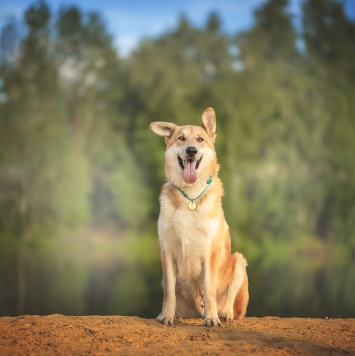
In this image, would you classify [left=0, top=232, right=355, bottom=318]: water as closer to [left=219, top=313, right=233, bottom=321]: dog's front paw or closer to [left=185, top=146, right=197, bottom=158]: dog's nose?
[left=219, top=313, right=233, bottom=321]: dog's front paw

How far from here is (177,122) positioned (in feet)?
113

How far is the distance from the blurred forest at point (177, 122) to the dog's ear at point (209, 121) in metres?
25.4

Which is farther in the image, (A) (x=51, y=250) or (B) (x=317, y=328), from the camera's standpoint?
(A) (x=51, y=250)

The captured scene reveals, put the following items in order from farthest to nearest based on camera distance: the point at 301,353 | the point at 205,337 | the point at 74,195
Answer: the point at 74,195 < the point at 205,337 < the point at 301,353

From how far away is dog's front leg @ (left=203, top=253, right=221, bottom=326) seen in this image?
23.5 ft

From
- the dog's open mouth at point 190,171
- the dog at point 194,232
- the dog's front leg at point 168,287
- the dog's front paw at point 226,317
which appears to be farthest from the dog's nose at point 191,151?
the dog's front paw at point 226,317

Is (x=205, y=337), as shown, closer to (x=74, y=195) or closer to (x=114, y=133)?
(x=74, y=195)

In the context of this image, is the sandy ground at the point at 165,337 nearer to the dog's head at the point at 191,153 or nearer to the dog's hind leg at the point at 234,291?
the dog's hind leg at the point at 234,291

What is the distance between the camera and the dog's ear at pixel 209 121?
7.59 meters

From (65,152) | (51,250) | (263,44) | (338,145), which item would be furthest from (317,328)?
(263,44)

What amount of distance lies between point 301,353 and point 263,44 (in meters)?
36.8

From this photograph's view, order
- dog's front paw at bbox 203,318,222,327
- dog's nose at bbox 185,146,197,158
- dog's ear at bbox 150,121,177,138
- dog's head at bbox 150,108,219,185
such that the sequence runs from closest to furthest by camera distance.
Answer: dog's front paw at bbox 203,318,222,327 < dog's nose at bbox 185,146,197,158 < dog's head at bbox 150,108,219,185 < dog's ear at bbox 150,121,177,138

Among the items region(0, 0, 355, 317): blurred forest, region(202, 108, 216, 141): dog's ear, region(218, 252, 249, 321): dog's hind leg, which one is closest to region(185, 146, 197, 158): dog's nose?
region(202, 108, 216, 141): dog's ear

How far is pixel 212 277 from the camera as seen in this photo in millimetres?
7270
